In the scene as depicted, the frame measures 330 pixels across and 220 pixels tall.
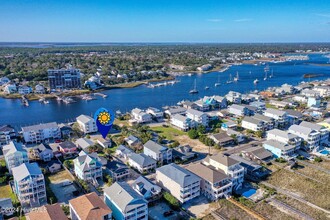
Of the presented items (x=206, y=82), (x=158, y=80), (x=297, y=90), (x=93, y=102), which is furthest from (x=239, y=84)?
(x=93, y=102)

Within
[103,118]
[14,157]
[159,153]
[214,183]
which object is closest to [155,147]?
[159,153]

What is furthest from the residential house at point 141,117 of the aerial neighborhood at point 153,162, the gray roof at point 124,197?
the gray roof at point 124,197

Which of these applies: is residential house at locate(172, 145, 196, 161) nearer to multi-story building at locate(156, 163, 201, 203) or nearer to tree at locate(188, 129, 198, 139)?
tree at locate(188, 129, 198, 139)

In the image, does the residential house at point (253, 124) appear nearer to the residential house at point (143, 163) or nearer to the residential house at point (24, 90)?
the residential house at point (143, 163)

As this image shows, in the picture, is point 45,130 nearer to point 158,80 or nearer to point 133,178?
point 133,178

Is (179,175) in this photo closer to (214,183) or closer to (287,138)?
(214,183)

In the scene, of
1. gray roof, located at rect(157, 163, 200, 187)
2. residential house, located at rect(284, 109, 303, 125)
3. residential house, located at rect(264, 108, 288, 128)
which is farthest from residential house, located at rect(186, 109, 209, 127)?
gray roof, located at rect(157, 163, 200, 187)
